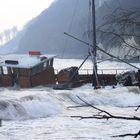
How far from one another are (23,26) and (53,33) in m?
47.1

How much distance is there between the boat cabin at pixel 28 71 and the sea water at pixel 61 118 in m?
7.30

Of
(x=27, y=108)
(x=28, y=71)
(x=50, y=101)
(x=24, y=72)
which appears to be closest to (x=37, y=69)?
(x=28, y=71)

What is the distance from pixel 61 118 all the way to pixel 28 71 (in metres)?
13.0

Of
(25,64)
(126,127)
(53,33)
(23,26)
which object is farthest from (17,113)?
(23,26)

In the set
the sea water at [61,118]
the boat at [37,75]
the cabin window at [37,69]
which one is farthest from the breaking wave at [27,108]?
the cabin window at [37,69]

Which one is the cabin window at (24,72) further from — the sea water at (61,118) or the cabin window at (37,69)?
the sea water at (61,118)

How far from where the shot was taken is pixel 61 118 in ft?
51.0

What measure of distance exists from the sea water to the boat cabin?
7303 millimetres

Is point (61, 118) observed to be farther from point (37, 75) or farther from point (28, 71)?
point (37, 75)

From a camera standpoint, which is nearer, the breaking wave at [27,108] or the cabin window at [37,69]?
the breaking wave at [27,108]

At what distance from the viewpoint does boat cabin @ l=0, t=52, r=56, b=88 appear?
1115 inches

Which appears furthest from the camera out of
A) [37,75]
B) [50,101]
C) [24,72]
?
[37,75]

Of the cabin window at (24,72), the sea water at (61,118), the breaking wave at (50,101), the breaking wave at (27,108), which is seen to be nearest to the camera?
the sea water at (61,118)

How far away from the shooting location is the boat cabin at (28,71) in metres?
28.3
